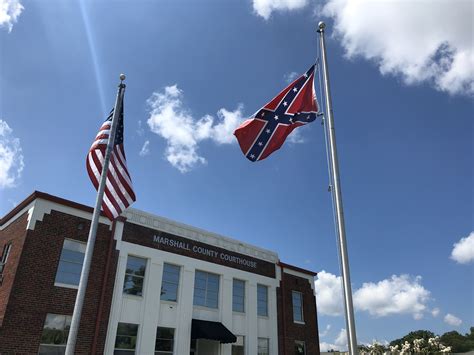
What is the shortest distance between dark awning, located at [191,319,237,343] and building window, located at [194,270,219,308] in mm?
1156

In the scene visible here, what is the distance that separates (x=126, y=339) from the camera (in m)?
18.5

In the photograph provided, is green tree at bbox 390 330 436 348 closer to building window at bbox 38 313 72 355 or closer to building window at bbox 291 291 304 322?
building window at bbox 291 291 304 322

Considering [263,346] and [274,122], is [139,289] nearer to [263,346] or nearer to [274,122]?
[263,346]

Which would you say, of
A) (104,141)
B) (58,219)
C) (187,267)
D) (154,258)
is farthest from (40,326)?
(104,141)

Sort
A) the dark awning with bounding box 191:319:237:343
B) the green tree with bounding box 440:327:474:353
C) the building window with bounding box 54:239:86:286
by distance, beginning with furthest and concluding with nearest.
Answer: the green tree with bounding box 440:327:474:353, the dark awning with bounding box 191:319:237:343, the building window with bounding box 54:239:86:286

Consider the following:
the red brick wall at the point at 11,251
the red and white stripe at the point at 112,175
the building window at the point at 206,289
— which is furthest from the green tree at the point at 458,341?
the red and white stripe at the point at 112,175

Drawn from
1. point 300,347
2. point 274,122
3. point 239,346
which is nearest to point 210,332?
point 239,346

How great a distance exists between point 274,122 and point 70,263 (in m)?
11.9

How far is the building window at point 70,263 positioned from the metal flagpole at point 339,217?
42.0 ft

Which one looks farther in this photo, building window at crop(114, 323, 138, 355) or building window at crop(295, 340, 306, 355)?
building window at crop(295, 340, 306, 355)

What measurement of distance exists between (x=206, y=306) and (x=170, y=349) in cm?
314

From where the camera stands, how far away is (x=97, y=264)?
18.5m

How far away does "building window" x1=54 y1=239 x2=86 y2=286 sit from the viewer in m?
17.5

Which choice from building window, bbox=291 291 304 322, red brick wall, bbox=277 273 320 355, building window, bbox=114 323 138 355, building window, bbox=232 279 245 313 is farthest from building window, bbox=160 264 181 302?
building window, bbox=291 291 304 322
